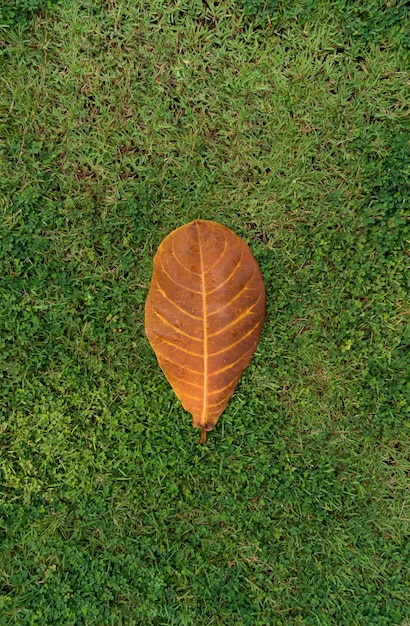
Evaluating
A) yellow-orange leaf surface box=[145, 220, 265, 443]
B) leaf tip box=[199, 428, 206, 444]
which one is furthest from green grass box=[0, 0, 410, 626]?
yellow-orange leaf surface box=[145, 220, 265, 443]

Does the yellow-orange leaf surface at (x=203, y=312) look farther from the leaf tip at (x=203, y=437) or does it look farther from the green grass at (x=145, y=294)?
the green grass at (x=145, y=294)

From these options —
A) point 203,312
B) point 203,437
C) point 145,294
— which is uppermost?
point 203,312

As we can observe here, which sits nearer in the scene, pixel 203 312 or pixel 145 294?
pixel 203 312

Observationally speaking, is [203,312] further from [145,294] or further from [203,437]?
[203,437]

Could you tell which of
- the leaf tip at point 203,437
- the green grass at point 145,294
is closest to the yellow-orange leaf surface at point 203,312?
the leaf tip at point 203,437

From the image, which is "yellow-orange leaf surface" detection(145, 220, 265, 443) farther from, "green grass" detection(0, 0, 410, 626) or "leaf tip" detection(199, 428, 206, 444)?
"green grass" detection(0, 0, 410, 626)

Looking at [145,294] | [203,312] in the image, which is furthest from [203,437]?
[145,294]
